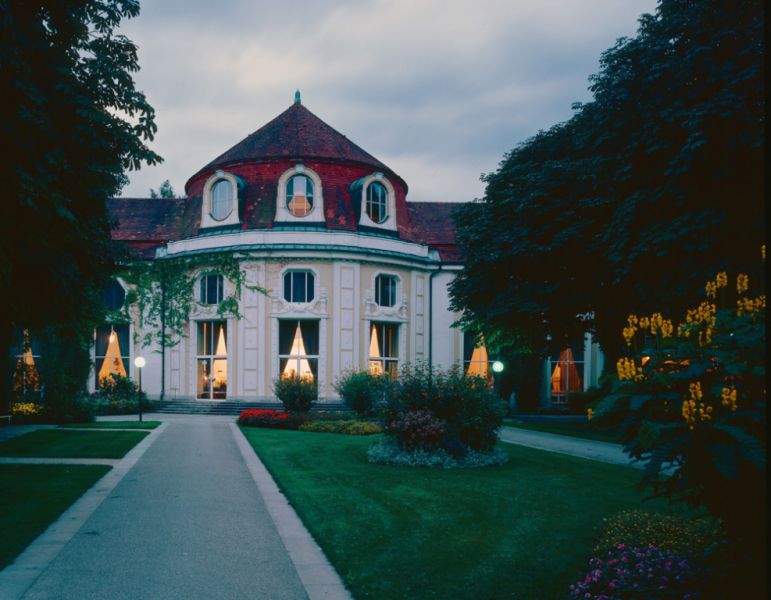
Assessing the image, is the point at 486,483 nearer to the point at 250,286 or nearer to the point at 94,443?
the point at 94,443

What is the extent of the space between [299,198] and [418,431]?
21471 mm

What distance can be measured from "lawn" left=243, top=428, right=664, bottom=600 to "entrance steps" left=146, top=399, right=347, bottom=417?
16589 millimetres

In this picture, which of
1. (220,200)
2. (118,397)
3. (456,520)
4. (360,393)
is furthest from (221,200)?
(456,520)

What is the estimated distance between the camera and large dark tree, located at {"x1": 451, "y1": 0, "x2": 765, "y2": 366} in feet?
49.0

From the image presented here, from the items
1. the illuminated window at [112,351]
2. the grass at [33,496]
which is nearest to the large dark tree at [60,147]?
the grass at [33,496]

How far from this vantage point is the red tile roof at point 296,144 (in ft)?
112

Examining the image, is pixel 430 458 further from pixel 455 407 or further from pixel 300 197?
pixel 300 197

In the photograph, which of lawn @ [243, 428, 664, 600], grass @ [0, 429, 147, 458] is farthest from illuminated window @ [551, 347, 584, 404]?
grass @ [0, 429, 147, 458]

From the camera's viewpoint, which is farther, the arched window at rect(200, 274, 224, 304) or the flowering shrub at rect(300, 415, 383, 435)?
the arched window at rect(200, 274, 224, 304)

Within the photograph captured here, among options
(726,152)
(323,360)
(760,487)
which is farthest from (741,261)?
(323,360)

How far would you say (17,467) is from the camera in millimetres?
13141

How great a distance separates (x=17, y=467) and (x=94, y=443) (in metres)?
4.46

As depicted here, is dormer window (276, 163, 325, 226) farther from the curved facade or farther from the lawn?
the lawn

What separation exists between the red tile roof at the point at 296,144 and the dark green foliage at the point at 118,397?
11.5 m
